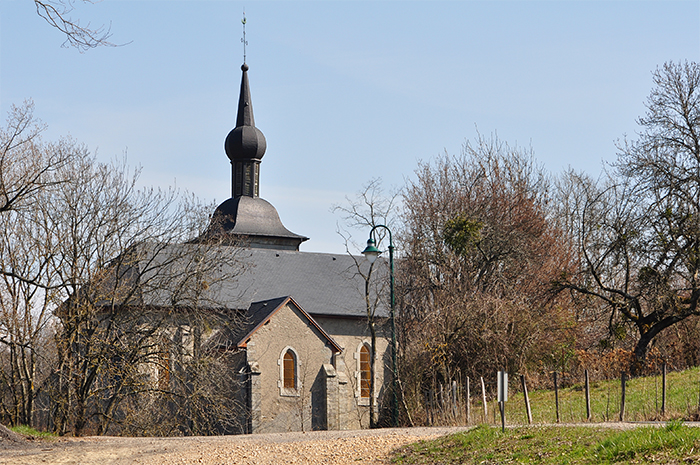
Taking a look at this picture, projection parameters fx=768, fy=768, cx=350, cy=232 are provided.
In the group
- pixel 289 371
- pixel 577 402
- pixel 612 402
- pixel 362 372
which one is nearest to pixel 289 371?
pixel 289 371

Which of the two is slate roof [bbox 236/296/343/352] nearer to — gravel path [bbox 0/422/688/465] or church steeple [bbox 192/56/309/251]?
church steeple [bbox 192/56/309/251]

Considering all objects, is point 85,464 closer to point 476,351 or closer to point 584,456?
point 584,456

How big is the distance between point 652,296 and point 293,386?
15091mm

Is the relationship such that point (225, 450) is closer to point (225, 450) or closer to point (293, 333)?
point (225, 450)

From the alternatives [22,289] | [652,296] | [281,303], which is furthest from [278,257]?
[652,296]

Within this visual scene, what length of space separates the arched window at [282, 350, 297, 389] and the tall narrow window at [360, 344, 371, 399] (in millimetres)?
5149

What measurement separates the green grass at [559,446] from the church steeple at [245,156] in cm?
3535

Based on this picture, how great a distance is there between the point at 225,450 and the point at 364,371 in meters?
22.5

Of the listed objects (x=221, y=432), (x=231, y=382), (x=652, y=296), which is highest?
(x=652, y=296)

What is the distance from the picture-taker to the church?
103ft

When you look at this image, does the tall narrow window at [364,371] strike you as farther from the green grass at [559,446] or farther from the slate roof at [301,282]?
the green grass at [559,446]

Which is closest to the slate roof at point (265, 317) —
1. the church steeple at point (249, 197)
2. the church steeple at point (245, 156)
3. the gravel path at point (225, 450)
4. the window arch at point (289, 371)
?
the window arch at point (289, 371)

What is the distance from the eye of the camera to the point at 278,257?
39.9 m

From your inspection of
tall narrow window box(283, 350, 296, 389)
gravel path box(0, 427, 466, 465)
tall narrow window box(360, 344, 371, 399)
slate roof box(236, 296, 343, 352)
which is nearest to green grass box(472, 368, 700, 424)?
gravel path box(0, 427, 466, 465)
